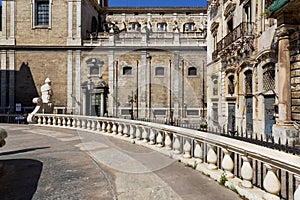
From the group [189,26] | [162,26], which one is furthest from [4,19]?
[189,26]

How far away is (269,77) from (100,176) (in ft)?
27.7

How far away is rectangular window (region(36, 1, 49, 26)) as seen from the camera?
24281 millimetres

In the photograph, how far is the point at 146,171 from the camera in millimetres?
4293

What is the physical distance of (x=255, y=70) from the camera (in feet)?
35.0

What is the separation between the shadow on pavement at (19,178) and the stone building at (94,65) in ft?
60.5

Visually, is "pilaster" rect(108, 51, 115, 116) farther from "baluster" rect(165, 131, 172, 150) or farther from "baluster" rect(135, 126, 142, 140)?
"baluster" rect(165, 131, 172, 150)

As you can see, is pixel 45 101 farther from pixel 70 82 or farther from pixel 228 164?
pixel 228 164

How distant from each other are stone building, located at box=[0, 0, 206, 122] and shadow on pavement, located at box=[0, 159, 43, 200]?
18426 mm

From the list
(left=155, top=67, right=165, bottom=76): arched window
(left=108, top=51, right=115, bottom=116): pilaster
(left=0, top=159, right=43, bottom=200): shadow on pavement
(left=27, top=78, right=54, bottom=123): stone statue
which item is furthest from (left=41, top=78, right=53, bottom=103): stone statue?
(left=155, top=67, right=165, bottom=76): arched window

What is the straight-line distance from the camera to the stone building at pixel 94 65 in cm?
2342

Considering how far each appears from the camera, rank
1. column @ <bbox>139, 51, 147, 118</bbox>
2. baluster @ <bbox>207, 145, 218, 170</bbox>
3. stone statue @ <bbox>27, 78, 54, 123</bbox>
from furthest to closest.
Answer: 1. column @ <bbox>139, 51, 147, 118</bbox>
2. stone statue @ <bbox>27, 78, 54, 123</bbox>
3. baluster @ <bbox>207, 145, 218, 170</bbox>

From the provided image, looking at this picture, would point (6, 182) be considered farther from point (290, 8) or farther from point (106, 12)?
point (106, 12)

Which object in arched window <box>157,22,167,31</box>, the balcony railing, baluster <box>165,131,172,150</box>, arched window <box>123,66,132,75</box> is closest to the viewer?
baluster <box>165,131,172,150</box>

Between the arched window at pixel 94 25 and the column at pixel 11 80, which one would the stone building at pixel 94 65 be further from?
the arched window at pixel 94 25
